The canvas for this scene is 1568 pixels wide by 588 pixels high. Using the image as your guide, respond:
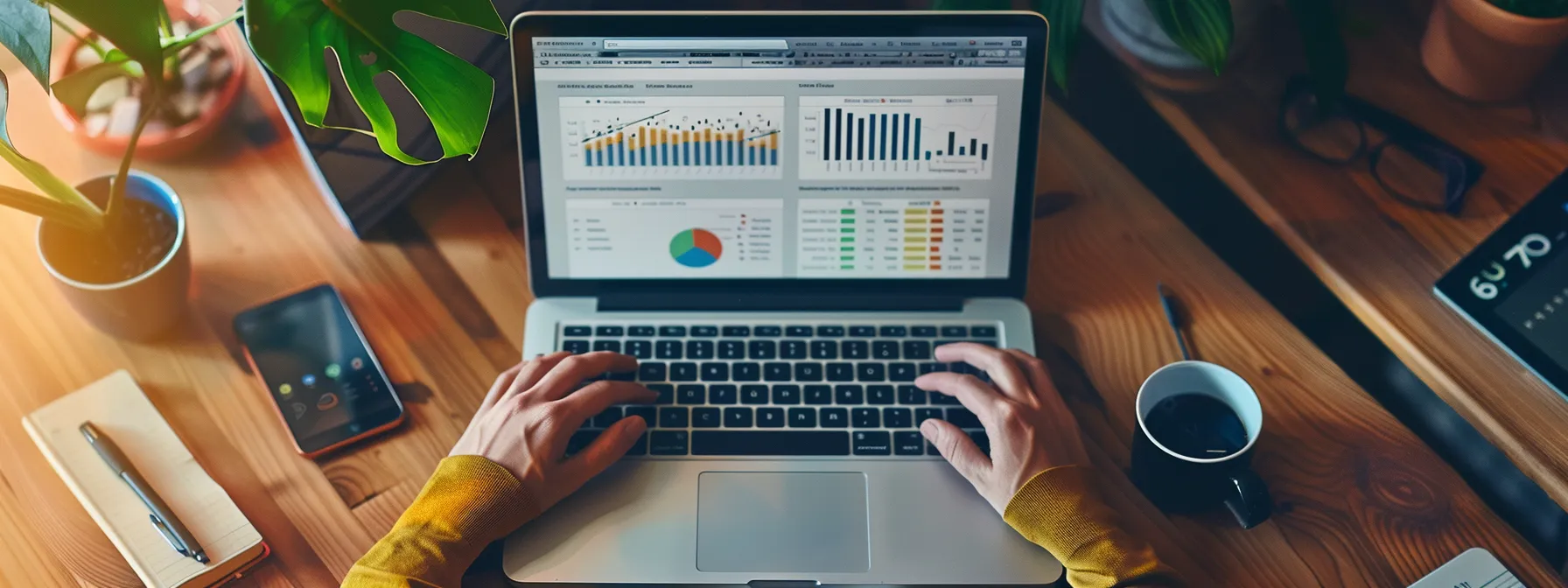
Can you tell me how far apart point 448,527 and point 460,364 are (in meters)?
0.19

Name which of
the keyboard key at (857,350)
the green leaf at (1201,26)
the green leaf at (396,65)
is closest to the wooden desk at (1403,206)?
the green leaf at (1201,26)

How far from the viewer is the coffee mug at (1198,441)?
2.95 feet

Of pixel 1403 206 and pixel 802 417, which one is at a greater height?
pixel 1403 206

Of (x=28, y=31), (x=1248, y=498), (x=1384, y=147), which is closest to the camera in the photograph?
(x=28, y=31)

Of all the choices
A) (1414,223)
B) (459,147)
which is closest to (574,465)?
(459,147)

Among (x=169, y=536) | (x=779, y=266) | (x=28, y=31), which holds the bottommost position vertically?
(x=169, y=536)

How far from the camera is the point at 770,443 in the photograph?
980mm

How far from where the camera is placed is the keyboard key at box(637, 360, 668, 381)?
3.34 feet

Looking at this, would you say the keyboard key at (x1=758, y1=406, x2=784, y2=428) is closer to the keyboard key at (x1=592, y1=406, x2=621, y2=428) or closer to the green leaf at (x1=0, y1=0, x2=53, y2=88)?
the keyboard key at (x1=592, y1=406, x2=621, y2=428)

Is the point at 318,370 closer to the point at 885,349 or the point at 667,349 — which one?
the point at 667,349

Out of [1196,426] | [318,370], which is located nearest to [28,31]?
[318,370]

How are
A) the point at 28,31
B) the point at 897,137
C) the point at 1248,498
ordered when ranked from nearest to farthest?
the point at 28,31, the point at 1248,498, the point at 897,137

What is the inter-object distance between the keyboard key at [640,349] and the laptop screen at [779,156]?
0.06m

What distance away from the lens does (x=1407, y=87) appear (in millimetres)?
1139
